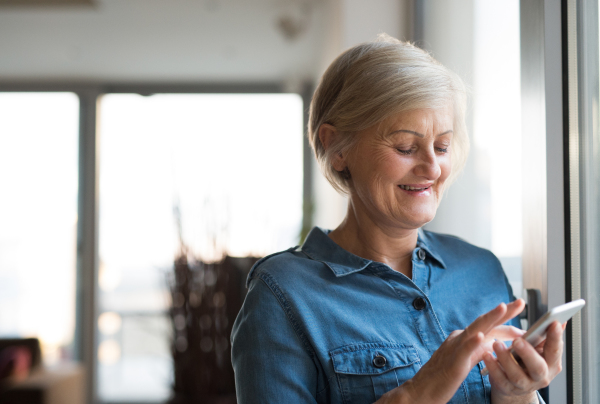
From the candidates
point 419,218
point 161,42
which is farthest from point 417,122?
point 161,42

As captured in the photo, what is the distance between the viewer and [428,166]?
37.8 inches

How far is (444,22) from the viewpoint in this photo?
1.87m

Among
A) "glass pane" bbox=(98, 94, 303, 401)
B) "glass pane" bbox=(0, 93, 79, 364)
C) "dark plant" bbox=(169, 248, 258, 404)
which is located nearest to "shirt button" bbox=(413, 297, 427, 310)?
"dark plant" bbox=(169, 248, 258, 404)

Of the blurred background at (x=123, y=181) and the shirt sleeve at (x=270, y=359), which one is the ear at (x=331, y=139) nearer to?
the shirt sleeve at (x=270, y=359)

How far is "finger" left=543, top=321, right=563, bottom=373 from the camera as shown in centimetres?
73

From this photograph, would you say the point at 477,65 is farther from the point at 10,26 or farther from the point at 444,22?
the point at 10,26

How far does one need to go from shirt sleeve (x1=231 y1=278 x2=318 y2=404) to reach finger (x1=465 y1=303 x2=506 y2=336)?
31 cm

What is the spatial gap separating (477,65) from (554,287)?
793 mm

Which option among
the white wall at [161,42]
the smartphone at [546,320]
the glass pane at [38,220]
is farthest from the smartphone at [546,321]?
the glass pane at [38,220]

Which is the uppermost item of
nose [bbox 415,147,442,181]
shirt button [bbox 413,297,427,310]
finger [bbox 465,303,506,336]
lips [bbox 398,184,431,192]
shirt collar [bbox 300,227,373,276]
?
nose [bbox 415,147,442,181]

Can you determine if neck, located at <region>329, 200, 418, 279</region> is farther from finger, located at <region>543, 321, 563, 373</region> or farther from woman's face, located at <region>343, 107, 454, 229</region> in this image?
finger, located at <region>543, 321, 563, 373</region>

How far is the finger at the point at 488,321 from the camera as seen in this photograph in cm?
72

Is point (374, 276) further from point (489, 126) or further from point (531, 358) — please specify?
point (489, 126)

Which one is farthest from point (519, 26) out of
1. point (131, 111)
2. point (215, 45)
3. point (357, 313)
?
point (131, 111)
